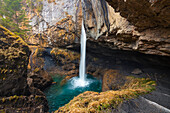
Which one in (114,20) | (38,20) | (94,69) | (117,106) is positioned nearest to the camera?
(117,106)

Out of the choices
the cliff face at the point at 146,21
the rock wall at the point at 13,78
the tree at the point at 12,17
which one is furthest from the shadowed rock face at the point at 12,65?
the tree at the point at 12,17

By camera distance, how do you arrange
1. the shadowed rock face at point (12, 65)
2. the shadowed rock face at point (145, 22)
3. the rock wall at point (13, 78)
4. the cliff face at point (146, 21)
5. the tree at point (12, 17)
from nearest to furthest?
the cliff face at point (146, 21)
the shadowed rock face at point (145, 22)
the rock wall at point (13, 78)
the shadowed rock face at point (12, 65)
the tree at point (12, 17)

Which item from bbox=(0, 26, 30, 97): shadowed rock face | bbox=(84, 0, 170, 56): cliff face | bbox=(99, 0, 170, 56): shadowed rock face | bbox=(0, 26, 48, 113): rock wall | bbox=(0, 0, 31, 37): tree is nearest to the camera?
bbox=(84, 0, 170, 56): cliff face

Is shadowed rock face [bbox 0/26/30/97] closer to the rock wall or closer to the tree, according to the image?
the rock wall

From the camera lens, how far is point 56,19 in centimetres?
1831

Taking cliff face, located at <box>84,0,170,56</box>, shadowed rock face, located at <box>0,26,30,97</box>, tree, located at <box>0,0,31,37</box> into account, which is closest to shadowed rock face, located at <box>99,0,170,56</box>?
cliff face, located at <box>84,0,170,56</box>

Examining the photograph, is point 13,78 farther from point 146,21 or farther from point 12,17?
point 12,17

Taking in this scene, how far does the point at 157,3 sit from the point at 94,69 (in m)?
15.1

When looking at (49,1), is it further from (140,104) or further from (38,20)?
(140,104)

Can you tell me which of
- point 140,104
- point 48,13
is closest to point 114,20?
point 140,104

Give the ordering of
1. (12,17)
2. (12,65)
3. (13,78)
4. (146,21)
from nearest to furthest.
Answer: (146,21) < (13,78) < (12,65) < (12,17)

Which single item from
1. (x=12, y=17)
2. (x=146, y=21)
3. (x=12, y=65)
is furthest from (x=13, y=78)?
(x=12, y=17)

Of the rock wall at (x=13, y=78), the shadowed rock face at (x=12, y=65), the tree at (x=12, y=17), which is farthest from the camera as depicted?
the tree at (x=12, y=17)

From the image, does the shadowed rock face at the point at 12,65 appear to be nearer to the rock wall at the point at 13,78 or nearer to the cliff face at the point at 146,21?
the rock wall at the point at 13,78
